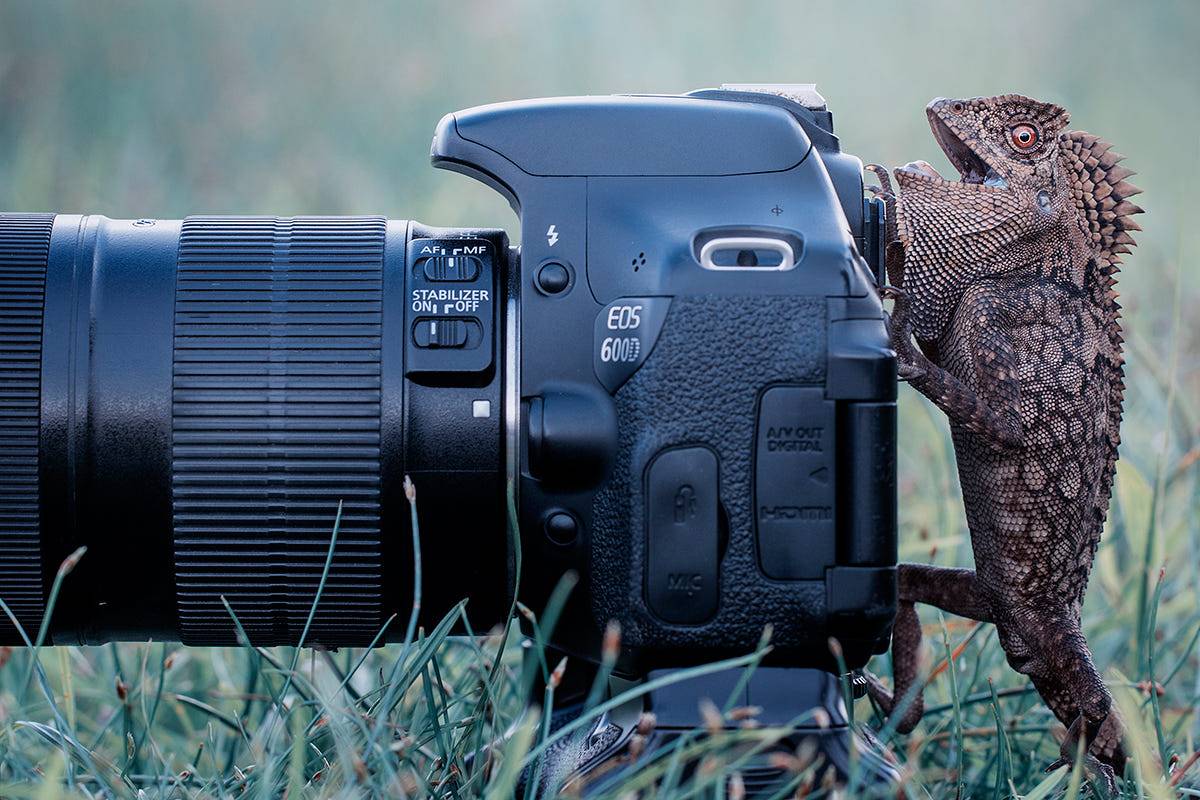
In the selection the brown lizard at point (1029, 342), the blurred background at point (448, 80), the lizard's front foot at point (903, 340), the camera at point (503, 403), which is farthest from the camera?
the blurred background at point (448, 80)

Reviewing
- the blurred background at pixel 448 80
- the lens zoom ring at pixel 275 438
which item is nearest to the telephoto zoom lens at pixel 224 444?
the lens zoom ring at pixel 275 438

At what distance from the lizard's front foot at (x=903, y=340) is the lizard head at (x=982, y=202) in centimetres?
6

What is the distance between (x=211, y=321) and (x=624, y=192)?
413 mm

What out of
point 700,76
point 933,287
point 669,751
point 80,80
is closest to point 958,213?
point 933,287

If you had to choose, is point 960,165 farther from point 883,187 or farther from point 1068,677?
point 1068,677

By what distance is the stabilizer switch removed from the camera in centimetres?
124

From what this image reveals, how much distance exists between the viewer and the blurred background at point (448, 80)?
133 inches

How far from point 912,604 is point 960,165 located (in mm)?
539

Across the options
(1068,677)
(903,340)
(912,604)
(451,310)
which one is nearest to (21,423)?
(451,310)

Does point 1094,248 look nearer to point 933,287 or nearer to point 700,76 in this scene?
point 933,287

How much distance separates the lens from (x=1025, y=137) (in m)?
1.53

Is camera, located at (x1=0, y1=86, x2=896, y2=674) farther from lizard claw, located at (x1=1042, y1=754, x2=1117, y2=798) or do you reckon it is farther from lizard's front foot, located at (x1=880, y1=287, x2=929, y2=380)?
lizard claw, located at (x1=1042, y1=754, x2=1117, y2=798)

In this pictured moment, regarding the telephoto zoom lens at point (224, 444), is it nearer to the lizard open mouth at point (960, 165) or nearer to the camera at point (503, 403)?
the camera at point (503, 403)

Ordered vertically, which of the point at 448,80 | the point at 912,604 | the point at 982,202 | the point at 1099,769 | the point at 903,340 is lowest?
the point at 1099,769
